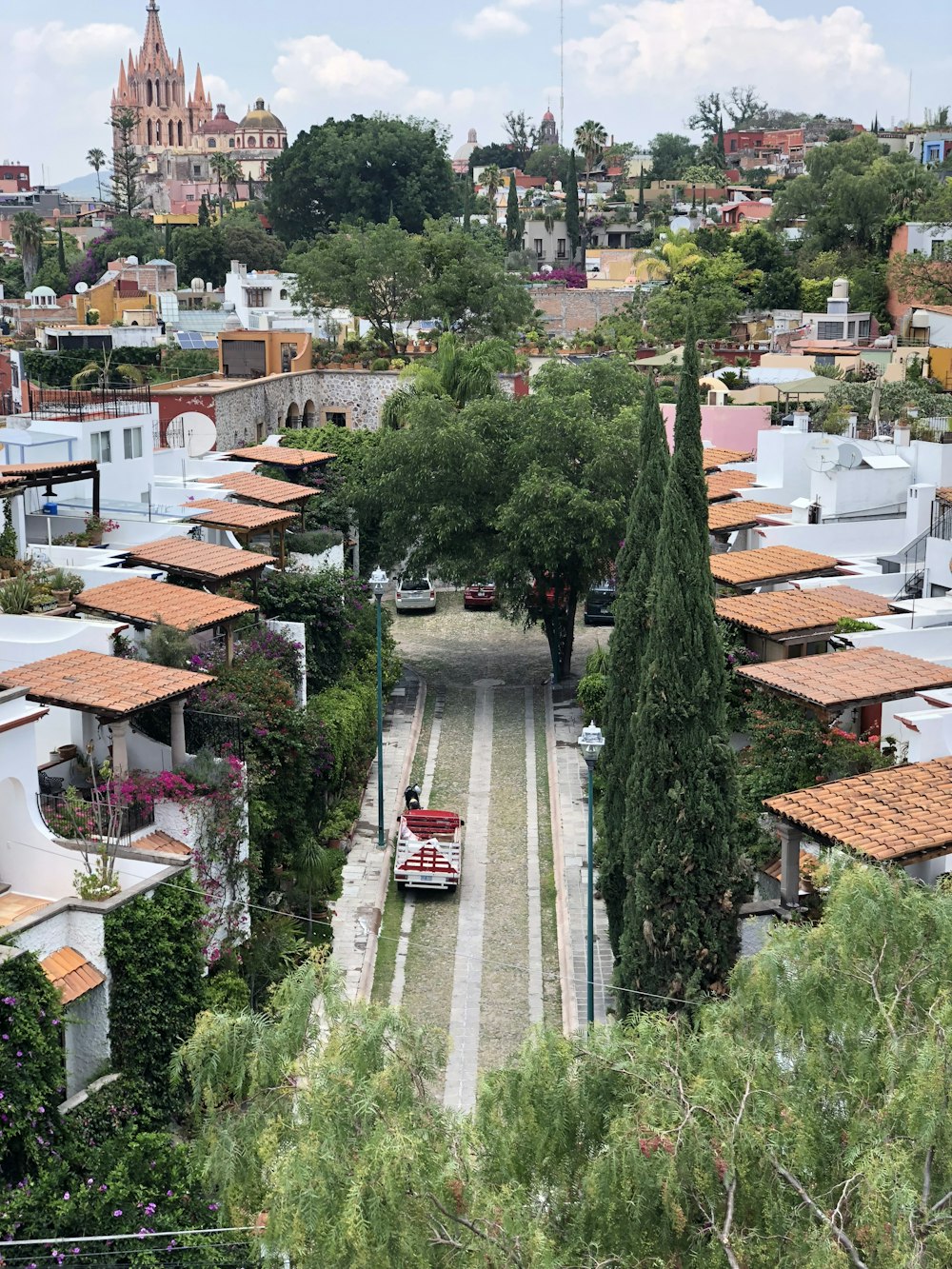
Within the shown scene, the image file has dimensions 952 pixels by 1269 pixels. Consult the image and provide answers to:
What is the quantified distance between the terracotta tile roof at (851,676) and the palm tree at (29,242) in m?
83.7

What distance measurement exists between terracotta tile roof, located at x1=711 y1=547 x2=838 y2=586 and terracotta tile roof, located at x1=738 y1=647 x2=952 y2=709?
536 cm

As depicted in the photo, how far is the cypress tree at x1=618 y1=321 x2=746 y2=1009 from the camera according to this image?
68.6ft

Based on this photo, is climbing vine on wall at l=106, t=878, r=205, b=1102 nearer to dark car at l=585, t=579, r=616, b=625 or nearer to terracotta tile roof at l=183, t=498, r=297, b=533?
terracotta tile roof at l=183, t=498, r=297, b=533

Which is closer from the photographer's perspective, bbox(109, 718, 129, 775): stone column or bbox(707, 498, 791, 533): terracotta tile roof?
bbox(109, 718, 129, 775): stone column

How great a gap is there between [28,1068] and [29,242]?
92630mm

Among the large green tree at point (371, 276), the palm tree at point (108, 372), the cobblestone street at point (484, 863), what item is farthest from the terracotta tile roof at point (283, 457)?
the large green tree at point (371, 276)

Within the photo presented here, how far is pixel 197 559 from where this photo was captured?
90.8 feet

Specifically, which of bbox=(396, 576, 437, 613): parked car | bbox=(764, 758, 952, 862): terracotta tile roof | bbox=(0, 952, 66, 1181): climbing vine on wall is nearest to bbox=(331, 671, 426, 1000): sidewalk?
bbox=(0, 952, 66, 1181): climbing vine on wall

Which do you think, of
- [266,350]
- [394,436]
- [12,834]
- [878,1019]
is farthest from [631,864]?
[266,350]

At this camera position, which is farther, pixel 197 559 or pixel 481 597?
pixel 481 597

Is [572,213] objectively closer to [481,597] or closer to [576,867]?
[481,597]

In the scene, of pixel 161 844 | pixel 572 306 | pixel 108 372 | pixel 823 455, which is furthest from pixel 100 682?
pixel 572 306

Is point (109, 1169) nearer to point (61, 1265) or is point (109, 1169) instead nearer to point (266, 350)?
point (61, 1265)

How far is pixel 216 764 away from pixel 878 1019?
11.3 m
